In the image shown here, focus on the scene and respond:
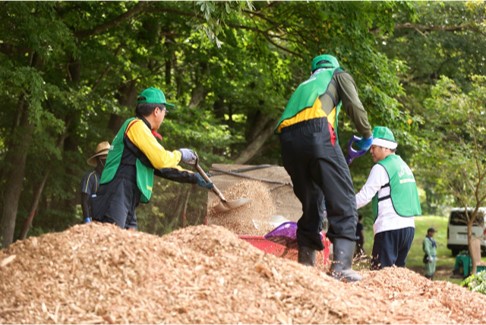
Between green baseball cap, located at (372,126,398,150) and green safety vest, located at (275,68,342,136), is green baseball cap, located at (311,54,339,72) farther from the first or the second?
green baseball cap, located at (372,126,398,150)

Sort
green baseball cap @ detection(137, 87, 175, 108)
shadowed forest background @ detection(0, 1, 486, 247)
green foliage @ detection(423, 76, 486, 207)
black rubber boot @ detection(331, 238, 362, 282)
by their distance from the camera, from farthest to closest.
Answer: green foliage @ detection(423, 76, 486, 207) → shadowed forest background @ detection(0, 1, 486, 247) → green baseball cap @ detection(137, 87, 175, 108) → black rubber boot @ detection(331, 238, 362, 282)

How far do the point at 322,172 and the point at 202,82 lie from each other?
669 inches

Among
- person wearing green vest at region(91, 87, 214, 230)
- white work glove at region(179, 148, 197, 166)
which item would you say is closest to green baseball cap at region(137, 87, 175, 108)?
person wearing green vest at region(91, 87, 214, 230)

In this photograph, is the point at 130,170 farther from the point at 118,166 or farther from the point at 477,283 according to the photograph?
the point at 477,283

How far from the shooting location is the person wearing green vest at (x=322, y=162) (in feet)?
20.2

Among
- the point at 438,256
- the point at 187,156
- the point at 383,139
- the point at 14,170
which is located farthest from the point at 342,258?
the point at 438,256

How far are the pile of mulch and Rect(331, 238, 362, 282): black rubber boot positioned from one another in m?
0.75

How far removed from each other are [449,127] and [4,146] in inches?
467

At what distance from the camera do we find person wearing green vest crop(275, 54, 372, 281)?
614 cm

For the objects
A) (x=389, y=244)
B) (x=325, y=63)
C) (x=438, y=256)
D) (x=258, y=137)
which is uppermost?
(x=258, y=137)

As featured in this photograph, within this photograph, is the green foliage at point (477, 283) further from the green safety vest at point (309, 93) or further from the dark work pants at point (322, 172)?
the green safety vest at point (309, 93)

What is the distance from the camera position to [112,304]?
4.23 metres

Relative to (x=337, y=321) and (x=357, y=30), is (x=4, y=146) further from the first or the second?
(x=337, y=321)

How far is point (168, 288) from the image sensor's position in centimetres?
442
